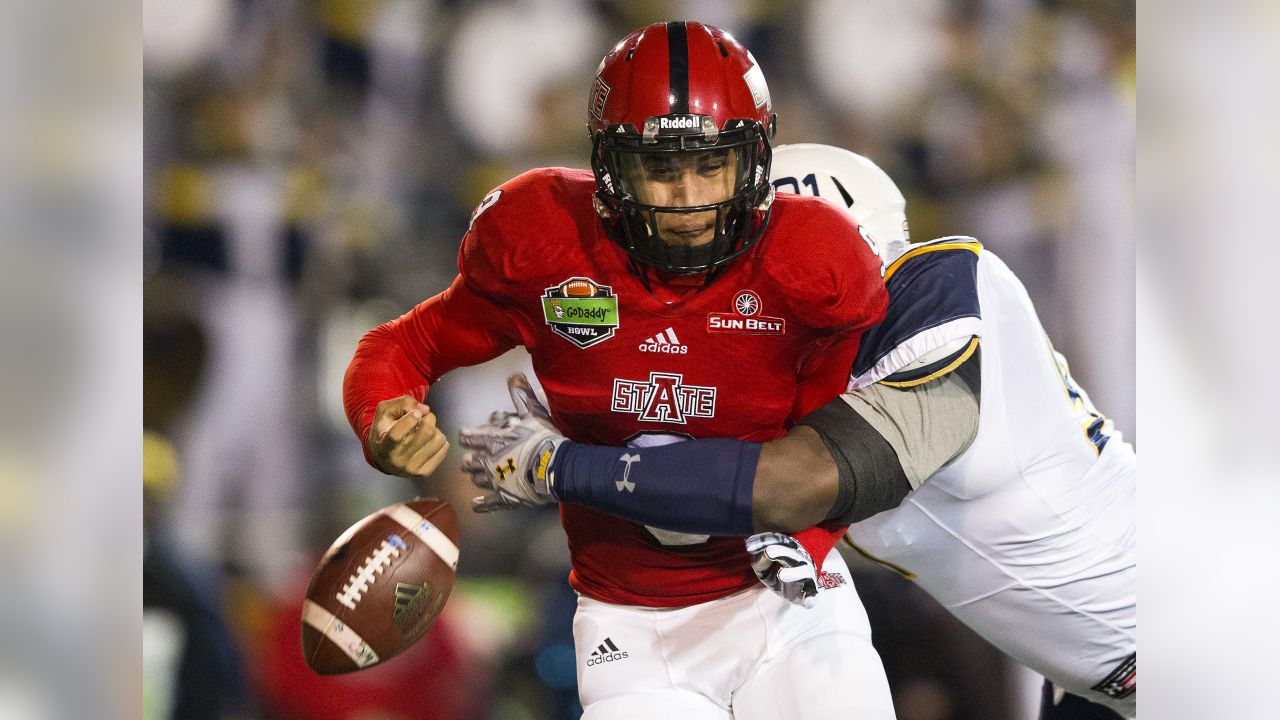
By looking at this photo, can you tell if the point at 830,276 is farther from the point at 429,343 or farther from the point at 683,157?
the point at 429,343

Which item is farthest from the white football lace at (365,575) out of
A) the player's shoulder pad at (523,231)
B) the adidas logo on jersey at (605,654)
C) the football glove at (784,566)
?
the football glove at (784,566)

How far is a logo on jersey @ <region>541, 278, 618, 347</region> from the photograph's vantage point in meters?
1.82

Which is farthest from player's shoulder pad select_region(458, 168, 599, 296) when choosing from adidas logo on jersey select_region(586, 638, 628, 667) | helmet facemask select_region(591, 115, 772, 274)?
adidas logo on jersey select_region(586, 638, 628, 667)

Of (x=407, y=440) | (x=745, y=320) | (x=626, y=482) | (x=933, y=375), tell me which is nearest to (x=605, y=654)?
(x=626, y=482)

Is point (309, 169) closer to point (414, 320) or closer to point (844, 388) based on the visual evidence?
point (414, 320)

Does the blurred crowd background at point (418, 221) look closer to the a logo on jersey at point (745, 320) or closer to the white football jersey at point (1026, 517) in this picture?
the white football jersey at point (1026, 517)

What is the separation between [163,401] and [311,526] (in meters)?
0.50

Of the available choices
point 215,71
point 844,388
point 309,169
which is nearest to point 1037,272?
point 844,388

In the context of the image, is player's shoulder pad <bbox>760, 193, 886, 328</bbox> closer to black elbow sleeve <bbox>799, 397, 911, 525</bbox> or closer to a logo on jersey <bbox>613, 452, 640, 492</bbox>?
black elbow sleeve <bbox>799, 397, 911, 525</bbox>

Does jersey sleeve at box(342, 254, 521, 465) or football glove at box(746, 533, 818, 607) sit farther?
jersey sleeve at box(342, 254, 521, 465)

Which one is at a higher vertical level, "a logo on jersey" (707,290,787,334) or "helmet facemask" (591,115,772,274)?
"helmet facemask" (591,115,772,274)

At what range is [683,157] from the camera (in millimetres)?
1757

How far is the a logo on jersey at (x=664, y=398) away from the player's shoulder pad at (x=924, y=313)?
279mm

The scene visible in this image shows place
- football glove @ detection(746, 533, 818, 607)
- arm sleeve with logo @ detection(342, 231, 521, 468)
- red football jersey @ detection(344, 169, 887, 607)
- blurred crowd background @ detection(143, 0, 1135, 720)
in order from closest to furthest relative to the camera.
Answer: football glove @ detection(746, 533, 818, 607) → red football jersey @ detection(344, 169, 887, 607) → arm sleeve with logo @ detection(342, 231, 521, 468) → blurred crowd background @ detection(143, 0, 1135, 720)
